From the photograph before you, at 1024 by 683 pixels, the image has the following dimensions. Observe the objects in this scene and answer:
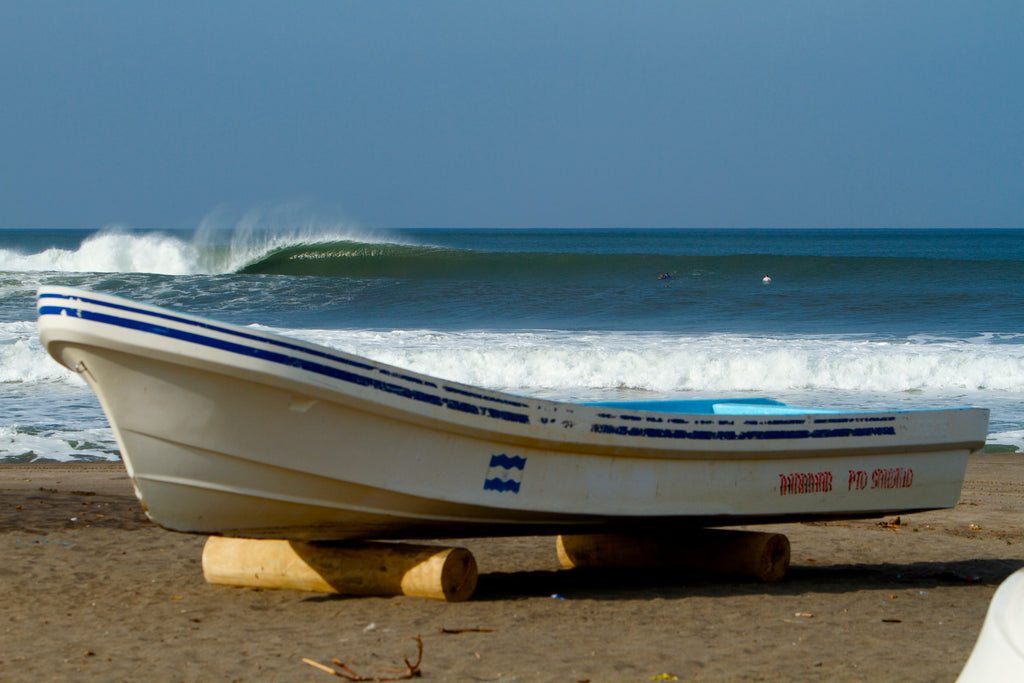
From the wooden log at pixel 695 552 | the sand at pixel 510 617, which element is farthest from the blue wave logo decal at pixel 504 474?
the wooden log at pixel 695 552

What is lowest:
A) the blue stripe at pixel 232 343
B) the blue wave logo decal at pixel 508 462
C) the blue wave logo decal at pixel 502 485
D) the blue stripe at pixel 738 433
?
the blue wave logo decal at pixel 502 485

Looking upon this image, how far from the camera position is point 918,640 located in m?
4.33

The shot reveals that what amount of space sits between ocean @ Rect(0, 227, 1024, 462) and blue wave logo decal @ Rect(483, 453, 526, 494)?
254 inches

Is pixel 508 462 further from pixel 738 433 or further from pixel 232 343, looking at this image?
pixel 232 343

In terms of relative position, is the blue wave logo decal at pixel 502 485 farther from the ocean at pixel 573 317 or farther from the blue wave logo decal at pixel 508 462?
the ocean at pixel 573 317

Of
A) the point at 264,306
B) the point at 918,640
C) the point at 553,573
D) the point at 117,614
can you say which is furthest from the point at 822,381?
the point at 264,306

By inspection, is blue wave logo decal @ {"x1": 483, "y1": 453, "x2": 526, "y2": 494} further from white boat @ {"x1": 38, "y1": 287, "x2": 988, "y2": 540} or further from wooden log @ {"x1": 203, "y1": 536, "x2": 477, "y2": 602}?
wooden log @ {"x1": 203, "y1": 536, "x2": 477, "y2": 602}

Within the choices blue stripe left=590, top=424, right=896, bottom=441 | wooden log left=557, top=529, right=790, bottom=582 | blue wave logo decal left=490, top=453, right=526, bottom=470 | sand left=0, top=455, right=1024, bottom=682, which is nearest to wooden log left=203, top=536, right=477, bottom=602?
sand left=0, top=455, right=1024, bottom=682

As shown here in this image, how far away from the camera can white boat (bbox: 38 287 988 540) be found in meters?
4.20

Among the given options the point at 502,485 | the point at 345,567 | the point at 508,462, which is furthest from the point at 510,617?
the point at 345,567

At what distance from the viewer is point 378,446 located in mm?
4516

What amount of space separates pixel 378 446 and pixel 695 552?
2.05 meters

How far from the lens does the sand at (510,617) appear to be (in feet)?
12.7

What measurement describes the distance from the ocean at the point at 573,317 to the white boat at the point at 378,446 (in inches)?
238
